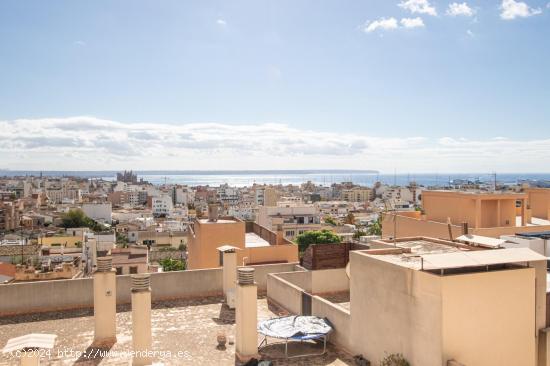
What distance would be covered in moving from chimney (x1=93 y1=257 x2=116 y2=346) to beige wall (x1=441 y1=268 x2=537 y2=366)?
6.78m

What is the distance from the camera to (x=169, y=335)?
1051cm

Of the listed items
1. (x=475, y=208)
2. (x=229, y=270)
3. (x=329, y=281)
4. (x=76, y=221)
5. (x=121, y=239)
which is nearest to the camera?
(x=229, y=270)

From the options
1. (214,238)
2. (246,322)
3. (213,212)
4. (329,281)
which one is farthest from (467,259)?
(213,212)

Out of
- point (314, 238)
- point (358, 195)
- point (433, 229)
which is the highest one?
point (433, 229)

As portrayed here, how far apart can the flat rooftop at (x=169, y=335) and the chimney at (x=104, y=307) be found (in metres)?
0.26

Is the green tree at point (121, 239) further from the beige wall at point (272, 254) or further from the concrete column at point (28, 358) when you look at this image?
the concrete column at point (28, 358)

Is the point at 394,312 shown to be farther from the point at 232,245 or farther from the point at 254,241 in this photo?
the point at 254,241

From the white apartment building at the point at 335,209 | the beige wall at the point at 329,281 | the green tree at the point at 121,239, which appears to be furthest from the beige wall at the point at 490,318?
the white apartment building at the point at 335,209

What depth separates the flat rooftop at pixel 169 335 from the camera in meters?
9.17

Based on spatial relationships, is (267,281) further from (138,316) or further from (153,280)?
(138,316)

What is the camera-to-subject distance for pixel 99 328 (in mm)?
9984

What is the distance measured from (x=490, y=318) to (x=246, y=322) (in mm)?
4356

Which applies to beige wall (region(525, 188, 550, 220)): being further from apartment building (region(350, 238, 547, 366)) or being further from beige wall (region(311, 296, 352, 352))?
beige wall (region(311, 296, 352, 352))

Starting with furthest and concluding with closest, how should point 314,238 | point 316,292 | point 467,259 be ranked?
point 314,238, point 316,292, point 467,259
